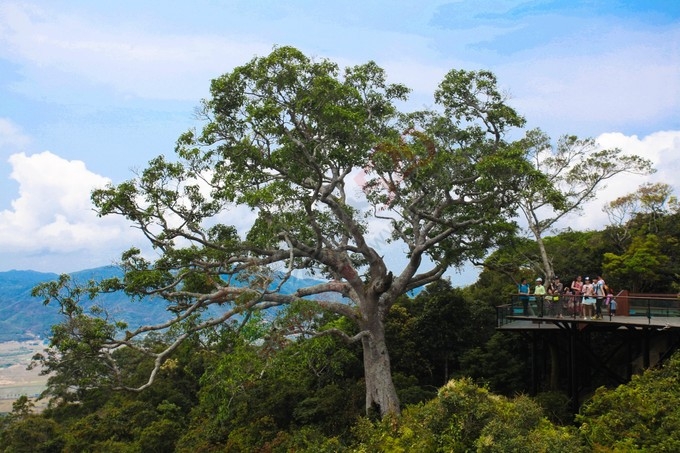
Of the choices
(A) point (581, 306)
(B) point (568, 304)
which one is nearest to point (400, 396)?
Result: (B) point (568, 304)

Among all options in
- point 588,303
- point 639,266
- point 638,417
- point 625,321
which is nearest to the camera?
point 638,417

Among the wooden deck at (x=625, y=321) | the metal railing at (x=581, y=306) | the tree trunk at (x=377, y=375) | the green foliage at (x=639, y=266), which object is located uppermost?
the green foliage at (x=639, y=266)

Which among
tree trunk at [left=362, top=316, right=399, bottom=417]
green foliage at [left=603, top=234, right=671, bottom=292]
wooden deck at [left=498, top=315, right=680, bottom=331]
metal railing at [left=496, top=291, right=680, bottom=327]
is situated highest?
green foliage at [left=603, top=234, right=671, bottom=292]

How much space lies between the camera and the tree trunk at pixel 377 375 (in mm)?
15461

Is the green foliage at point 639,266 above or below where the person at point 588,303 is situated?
above

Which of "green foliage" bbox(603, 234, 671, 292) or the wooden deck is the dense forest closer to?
"green foliage" bbox(603, 234, 671, 292)

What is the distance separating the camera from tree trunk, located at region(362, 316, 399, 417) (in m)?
15.5

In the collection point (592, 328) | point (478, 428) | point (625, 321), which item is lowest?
point (478, 428)

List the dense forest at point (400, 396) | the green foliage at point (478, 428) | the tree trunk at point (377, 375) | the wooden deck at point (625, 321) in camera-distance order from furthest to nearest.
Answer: the tree trunk at point (377, 375), the wooden deck at point (625, 321), the dense forest at point (400, 396), the green foliage at point (478, 428)

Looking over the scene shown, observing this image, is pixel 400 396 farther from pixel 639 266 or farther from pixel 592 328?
pixel 639 266

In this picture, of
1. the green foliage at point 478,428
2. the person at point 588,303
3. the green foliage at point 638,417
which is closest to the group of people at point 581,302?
the person at point 588,303

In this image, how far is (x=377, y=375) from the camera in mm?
15758

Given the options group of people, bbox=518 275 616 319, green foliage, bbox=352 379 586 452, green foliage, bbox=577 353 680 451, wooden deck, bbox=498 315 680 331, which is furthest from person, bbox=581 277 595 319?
green foliage, bbox=352 379 586 452

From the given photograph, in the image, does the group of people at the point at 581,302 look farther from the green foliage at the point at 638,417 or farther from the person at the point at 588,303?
the green foliage at the point at 638,417
